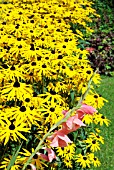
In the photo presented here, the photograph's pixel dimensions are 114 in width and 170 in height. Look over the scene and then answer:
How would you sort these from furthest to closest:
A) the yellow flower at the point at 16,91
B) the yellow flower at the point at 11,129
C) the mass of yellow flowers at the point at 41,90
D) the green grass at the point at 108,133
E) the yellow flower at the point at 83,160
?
the green grass at the point at 108,133 → the yellow flower at the point at 83,160 → the yellow flower at the point at 16,91 → the mass of yellow flowers at the point at 41,90 → the yellow flower at the point at 11,129

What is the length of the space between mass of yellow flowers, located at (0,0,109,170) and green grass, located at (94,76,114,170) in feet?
2.40

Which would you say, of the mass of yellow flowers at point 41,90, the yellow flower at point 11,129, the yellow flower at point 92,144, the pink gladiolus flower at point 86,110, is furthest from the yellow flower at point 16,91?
the pink gladiolus flower at point 86,110

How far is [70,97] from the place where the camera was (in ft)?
10.0

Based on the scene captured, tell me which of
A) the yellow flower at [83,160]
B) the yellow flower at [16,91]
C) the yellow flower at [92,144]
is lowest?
the yellow flower at [83,160]

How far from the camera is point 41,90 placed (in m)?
2.91

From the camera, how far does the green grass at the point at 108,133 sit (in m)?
3.99

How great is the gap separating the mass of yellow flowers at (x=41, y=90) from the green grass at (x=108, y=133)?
0.73 meters

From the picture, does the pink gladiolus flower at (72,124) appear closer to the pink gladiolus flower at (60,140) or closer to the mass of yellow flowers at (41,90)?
the pink gladiolus flower at (60,140)

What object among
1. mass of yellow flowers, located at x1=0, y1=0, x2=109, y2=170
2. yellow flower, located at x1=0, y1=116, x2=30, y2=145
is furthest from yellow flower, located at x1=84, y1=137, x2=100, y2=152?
yellow flower, located at x1=0, y1=116, x2=30, y2=145

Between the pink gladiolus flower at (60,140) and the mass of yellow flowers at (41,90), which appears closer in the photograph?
the pink gladiolus flower at (60,140)

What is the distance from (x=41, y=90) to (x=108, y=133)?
1.81 metres

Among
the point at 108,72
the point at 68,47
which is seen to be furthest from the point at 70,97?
the point at 108,72

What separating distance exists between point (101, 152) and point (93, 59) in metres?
2.73

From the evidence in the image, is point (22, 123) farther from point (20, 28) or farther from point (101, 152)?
point (101, 152)
